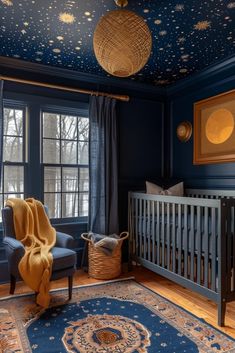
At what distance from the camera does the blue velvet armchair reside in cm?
239

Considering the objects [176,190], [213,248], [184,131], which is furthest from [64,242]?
[184,131]

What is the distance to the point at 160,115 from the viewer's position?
13.2 feet

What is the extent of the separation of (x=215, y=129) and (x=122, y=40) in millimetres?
1881

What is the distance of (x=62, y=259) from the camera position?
245 cm

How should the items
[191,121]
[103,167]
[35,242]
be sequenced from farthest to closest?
[191,121]
[103,167]
[35,242]

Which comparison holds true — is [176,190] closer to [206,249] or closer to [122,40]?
[206,249]

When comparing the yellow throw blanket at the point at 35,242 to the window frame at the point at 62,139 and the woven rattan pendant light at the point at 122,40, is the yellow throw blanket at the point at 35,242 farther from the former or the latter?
the woven rattan pendant light at the point at 122,40

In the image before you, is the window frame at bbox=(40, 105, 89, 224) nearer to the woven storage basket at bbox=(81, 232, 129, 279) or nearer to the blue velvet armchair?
the woven storage basket at bbox=(81, 232, 129, 279)

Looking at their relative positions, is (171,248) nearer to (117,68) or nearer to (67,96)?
(117,68)

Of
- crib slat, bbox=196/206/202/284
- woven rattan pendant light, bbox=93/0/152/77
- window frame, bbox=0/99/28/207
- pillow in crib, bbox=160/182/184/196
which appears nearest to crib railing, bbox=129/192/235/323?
crib slat, bbox=196/206/202/284

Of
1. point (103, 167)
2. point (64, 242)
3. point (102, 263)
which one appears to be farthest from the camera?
point (103, 167)

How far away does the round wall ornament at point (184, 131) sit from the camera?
365 centimetres

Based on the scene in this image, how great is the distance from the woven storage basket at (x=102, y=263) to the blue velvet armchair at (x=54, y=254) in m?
0.44

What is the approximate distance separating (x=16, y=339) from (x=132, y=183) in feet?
7.59
